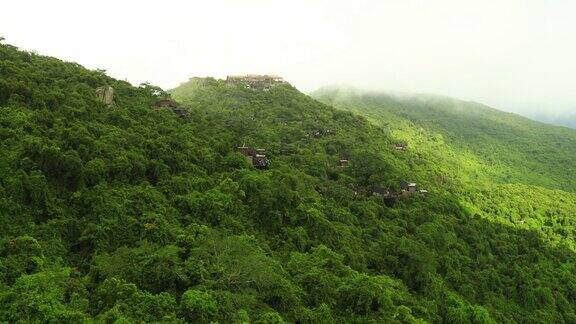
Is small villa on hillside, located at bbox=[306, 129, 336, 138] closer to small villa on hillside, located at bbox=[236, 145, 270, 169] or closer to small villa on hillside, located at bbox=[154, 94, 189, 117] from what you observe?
small villa on hillside, located at bbox=[236, 145, 270, 169]

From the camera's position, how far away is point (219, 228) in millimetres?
24281

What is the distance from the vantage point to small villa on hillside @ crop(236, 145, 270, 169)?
114ft

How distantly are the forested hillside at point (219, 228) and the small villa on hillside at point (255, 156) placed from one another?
1.76 ft

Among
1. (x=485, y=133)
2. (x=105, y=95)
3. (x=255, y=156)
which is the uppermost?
(x=105, y=95)

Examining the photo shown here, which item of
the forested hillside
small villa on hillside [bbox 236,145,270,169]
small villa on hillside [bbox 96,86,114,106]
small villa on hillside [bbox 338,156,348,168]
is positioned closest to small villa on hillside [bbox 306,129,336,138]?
the forested hillside

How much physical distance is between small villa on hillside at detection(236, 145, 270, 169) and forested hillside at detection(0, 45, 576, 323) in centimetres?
54

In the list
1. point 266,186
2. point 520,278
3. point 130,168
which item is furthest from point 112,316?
point 520,278

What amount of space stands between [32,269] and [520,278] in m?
28.4

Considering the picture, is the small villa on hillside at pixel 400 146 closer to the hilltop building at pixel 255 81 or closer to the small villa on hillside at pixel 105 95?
the hilltop building at pixel 255 81

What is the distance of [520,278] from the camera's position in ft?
113

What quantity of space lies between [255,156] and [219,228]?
40.1ft

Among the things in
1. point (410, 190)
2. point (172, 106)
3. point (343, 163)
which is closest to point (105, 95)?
point (172, 106)

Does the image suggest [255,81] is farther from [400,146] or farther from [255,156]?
[255,156]

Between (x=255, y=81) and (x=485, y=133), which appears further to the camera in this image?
(x=485, y=133)
